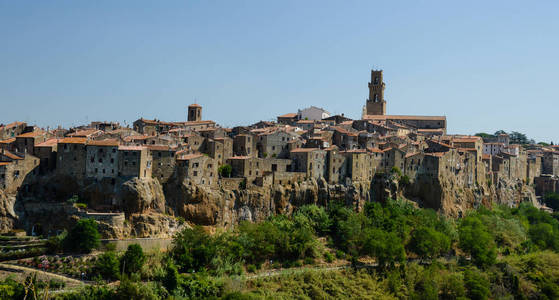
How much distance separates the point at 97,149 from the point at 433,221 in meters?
36.7

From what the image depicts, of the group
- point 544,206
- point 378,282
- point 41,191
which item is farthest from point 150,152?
point 544,206

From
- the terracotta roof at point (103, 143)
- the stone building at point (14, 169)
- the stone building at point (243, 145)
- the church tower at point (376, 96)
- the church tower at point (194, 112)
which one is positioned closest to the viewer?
the stone building at point (14, 169)

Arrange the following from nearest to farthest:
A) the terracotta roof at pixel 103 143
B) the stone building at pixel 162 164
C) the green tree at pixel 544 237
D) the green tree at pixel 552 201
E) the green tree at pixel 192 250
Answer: the green tree at pixel 192 250 < the terracotta roof at pixel 103 143 < the stone building at pixel 162 164 < the green tree at pixel 544 237 < the green tree at pixel 552 201

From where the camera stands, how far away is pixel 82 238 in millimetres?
43594

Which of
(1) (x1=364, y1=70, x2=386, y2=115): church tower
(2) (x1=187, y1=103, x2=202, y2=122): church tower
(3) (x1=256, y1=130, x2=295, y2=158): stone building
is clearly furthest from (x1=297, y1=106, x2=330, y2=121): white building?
(3) (x1=256, y1=130, x2=295, y2=158): stone building

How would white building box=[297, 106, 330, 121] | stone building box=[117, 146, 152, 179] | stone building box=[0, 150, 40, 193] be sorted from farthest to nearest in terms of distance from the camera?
1. white building box=[297, 106, 330, 121]
2. stone building box=[117, 146, 152, 179]
3. stone building box=[0, 150, 40, 193]

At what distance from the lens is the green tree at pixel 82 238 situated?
1716 inches

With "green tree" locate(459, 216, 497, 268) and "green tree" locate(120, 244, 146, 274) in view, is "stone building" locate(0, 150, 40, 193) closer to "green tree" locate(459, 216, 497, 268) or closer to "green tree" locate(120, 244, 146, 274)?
"green tree" locate(120, 244, 146, 274)

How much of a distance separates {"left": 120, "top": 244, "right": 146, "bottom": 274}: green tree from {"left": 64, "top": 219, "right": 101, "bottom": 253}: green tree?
2.72 m

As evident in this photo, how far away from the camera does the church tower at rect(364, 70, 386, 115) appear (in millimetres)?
101000

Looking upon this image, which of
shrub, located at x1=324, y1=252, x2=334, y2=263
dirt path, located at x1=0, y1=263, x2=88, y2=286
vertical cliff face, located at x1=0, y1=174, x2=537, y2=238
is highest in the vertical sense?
vertical cliff face, located at x1=0, y1=174, x2=537, y2=238

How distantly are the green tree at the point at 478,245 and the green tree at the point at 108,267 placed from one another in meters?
36.8

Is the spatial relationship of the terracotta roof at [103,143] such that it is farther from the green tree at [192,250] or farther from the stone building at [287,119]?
the stone building at [287,119]

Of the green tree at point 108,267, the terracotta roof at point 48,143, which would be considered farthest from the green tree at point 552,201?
the terracotta roof at point 48,143
